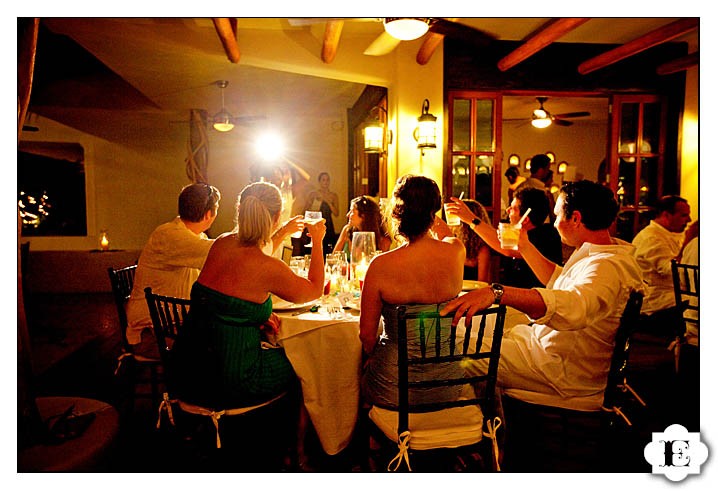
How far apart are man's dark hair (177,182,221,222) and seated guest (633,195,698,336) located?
3.33 m

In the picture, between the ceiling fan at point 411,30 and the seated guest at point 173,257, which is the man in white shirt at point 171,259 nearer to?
the seated guest at point 173,257

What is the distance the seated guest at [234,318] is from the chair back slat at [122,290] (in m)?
0.92

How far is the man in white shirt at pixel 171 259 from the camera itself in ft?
9.37

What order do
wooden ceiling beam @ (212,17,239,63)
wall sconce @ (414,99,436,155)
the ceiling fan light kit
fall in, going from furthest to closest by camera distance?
wall sconce @ (414,99,436,155), wooden ceiling beam @ (212,17,239,63), the ceiling fan light kit

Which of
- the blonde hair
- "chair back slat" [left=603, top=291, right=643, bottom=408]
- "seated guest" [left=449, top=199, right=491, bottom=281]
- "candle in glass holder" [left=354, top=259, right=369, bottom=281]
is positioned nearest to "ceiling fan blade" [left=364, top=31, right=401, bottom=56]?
"seated guest" [left=449, top=199, right=491, bottom=281]

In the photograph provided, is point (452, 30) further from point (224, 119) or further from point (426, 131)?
point (224, 119)

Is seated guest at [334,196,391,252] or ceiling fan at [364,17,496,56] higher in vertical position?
ceiling fan at [364,17,496,56]

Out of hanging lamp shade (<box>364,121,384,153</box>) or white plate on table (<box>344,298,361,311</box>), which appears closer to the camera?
white plate on table (<box>344,298,361,311</box>)

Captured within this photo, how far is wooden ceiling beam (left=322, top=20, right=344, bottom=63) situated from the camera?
4.03 meters

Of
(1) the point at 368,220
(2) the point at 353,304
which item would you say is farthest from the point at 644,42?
(2) the point at 353,304

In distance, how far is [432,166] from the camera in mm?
5031

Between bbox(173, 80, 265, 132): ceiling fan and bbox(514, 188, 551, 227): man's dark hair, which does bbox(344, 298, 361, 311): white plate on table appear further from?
bbox(173, 80, 265, 132): ceiling fan

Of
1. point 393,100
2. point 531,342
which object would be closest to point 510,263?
point 531,342

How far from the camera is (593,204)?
2.05 meters
